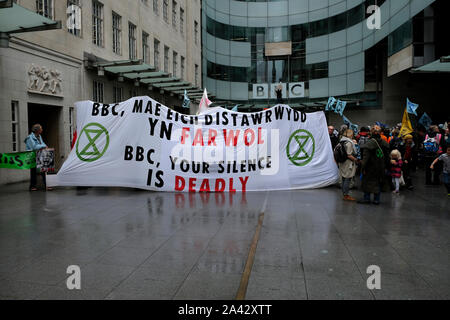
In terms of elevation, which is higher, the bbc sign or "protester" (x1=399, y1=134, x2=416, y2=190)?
the bbc sign

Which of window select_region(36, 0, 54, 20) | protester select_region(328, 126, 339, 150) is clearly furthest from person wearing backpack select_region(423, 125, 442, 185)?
window select_region(36, 0, 54, 20)

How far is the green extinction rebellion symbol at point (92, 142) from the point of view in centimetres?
1033

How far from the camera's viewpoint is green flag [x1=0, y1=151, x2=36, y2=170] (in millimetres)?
10260

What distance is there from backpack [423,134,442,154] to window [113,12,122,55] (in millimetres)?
14755

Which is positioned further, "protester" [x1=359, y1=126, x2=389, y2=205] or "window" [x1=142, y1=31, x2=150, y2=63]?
Result: "window" [x1=142, y1=31, x2=150, y2=63]

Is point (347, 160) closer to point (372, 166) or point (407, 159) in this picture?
point (372, 166)

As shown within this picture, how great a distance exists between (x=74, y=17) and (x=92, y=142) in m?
8.07

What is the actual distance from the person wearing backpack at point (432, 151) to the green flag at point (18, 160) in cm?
1184

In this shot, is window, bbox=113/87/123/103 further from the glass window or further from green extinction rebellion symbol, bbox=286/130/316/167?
green extinction rebellion symbol, bbox=286/130/316/167

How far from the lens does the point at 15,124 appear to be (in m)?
12.9

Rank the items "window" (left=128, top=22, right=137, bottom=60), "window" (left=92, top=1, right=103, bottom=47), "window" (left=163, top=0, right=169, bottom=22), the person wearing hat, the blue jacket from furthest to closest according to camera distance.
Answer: "window" (left=163, top=0, right=169, bottom=22)
"window" (left=128, top=22, right=137, bottom=60)
"window" (left=92, top=1, right=103, bottom=47)
the person wearing hat
the blue jacket

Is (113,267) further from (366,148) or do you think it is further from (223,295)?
(366,148)

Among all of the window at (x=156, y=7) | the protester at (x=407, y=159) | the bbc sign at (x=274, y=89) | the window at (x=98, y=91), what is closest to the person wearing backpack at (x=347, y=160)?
the protester at (x=407, y=159)

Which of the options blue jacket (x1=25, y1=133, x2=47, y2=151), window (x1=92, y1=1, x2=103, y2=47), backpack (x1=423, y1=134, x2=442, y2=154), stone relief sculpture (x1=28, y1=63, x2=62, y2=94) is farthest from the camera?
window (x1=92, y1=1, x2=103, y2=47)
